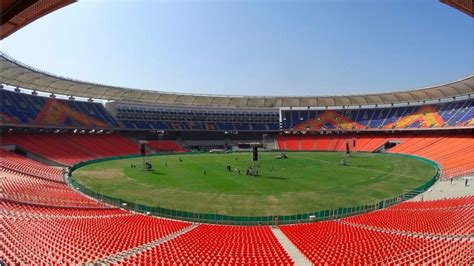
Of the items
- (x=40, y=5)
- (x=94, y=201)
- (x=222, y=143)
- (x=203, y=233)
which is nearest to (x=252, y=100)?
(x=222, y=143)

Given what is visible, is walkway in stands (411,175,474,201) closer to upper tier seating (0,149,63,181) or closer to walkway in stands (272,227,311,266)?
walkway in stands (272,227,311,266)

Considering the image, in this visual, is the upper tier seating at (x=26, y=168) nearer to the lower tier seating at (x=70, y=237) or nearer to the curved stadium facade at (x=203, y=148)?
the curved stadium facade at (x=203, y=148)

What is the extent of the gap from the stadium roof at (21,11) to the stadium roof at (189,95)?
186 ft

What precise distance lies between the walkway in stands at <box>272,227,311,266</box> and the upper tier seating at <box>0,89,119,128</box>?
5653 cm

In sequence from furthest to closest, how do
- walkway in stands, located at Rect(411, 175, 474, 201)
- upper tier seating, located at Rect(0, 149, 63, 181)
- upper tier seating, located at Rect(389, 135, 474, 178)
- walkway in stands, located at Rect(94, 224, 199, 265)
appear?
upper tier seating, located at Rect(389, 135, 474, 178)
upper tier seating, located at Rect(0, 149, 63, 181)
walkway in stands, located at Rect(411, 175, 474, 201)
walkway in stands, located at Rect(94, 224, 199, 265)

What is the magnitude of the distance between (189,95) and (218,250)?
78848 millimetres

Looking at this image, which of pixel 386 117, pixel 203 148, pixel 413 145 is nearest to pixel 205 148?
pixel 203 148

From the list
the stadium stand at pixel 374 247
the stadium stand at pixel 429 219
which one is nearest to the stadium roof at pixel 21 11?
the stadium stand at pixel 374 247

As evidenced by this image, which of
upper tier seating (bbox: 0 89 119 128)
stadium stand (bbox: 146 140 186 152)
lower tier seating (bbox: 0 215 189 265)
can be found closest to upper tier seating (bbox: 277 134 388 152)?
stadium stand (bbox: 146 140 186 152)

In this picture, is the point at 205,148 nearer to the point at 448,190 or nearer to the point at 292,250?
the point at 448,190

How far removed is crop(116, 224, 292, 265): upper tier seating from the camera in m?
13.6

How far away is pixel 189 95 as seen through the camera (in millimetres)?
91812

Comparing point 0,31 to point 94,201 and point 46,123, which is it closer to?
point 94,201

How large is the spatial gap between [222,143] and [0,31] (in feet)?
297
